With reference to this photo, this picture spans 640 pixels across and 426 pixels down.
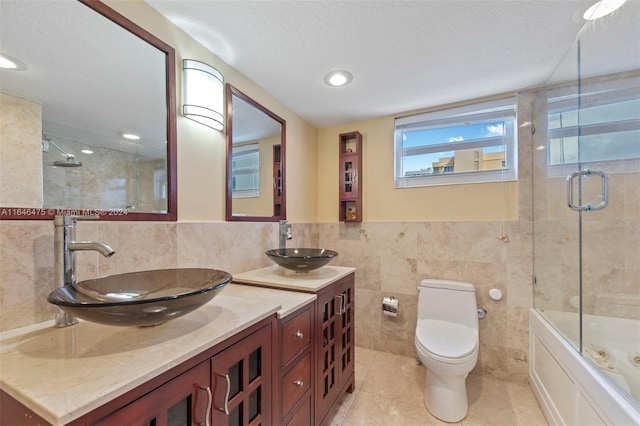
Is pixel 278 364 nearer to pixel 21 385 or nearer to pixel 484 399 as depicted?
pixel 21 385

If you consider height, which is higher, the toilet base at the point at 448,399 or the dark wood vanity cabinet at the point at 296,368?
the dark wood vanity cabinet at the point at 296,368

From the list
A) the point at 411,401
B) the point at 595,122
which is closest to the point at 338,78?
the point at 595,122

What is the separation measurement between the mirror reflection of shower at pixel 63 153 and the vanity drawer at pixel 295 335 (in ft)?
3.36

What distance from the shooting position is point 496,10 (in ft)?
4.00

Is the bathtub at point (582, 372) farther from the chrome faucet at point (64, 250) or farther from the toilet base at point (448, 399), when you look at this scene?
the chrome faucet at point (64, 250)

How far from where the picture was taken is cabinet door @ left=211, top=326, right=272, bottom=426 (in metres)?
0.81

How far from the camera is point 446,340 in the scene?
1688mm

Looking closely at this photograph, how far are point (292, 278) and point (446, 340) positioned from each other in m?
1.08

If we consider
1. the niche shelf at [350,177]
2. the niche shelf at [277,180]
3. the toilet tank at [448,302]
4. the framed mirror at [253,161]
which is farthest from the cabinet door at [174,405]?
the niche shelf at [350,177]

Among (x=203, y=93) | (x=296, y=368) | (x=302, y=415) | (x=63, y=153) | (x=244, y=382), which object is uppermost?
(x=203, y=93)

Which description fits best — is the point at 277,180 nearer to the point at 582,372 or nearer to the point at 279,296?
the point at 279,296

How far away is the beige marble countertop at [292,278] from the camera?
Result: 1.39 meters

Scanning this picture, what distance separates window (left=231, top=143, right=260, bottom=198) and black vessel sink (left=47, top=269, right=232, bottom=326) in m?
0.69

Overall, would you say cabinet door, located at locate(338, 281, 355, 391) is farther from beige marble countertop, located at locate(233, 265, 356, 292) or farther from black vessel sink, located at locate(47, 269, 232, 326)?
black vessel sink, located at locate(47, 269, 232, 326)
